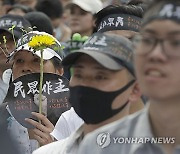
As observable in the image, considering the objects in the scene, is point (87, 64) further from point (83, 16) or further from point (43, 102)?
point (83, 16)

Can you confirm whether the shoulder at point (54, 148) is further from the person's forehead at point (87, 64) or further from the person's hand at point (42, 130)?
the person's hand at point (42, 130)

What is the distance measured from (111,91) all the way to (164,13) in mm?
812

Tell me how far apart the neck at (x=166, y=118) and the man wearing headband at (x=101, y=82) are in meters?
0.67

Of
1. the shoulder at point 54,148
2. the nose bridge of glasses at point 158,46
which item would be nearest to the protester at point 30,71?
the shoulder at point 54,148

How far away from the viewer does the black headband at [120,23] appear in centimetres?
596

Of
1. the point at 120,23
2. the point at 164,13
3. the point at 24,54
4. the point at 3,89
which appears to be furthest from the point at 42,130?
the point at 164,13

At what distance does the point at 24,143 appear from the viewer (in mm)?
5656

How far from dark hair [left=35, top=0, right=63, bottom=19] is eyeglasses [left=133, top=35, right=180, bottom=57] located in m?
8.12

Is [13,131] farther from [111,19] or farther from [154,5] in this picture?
[154,5]

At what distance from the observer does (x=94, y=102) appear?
3.80m

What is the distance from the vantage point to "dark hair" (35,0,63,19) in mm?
11062

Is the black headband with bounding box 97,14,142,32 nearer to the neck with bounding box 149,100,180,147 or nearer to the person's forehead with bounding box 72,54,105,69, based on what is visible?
the person's forehead with bounding box 72,54,105,69

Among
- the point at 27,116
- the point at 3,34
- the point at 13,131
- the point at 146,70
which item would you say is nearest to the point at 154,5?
the point at 146,70

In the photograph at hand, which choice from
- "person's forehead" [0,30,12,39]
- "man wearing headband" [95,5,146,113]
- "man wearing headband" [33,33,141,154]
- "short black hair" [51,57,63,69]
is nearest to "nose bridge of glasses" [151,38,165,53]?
"man wearing headband" [33,33,141,154]
